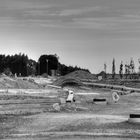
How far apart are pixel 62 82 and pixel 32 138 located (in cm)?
13463

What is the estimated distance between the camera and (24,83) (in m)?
129

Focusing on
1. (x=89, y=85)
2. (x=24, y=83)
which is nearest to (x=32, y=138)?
(x=24, y=83)

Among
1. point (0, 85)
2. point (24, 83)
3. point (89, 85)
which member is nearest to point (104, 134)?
point (0, 85)

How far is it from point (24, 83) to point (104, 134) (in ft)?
327

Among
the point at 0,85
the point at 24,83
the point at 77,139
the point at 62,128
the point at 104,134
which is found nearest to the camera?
the point at 77,139

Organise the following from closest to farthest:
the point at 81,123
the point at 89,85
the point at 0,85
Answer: the point at 81,123, the point at 0,85, the point at 89,85

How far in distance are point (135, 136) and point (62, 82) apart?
134 metres

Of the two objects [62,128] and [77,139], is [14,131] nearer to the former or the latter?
[62,128]

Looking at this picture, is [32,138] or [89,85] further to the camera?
[89,85]

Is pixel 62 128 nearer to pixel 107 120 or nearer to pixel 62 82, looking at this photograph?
pixel 107 120

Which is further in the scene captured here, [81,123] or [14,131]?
[81,123]

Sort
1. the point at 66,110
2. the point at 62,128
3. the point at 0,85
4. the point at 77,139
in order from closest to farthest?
the point at 77,139
the point at 62,128
the point at 66,110
the point at 0,85

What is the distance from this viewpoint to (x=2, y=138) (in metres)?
29.0

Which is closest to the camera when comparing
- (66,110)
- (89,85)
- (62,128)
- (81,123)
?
(62,128)
